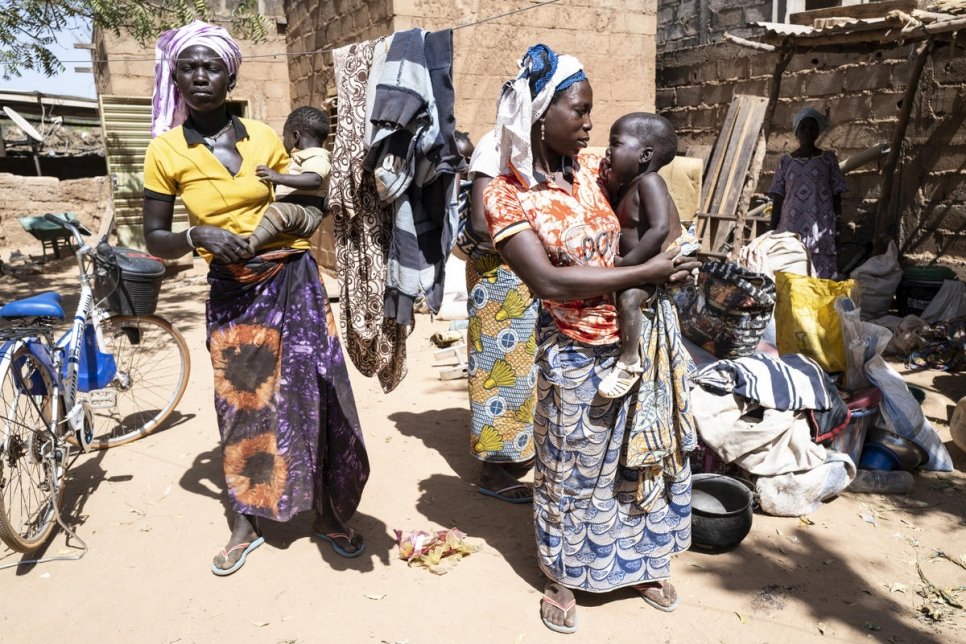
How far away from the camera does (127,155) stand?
392 inches

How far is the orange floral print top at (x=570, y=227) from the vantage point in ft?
7.45

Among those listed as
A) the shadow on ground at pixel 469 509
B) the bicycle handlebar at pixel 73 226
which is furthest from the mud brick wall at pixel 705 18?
→ the bicycle handlebar at pixel 73 226

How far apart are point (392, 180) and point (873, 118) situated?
694cm

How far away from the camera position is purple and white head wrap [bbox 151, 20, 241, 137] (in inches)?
102

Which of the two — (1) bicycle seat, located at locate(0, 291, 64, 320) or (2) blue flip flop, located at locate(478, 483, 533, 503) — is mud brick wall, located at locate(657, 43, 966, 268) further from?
(1) bicycle seat, located at locate(0, 291, 64, 320)

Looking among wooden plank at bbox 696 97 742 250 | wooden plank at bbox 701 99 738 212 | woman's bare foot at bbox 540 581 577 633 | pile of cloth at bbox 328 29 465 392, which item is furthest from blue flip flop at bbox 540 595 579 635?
wooden plank at bbox 701 99 738 212

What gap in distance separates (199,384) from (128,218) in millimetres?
5778

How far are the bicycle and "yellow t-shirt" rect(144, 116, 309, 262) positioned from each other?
120cm

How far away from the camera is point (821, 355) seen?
13.1 feet

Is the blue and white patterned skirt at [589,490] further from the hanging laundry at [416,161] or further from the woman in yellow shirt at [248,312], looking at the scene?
the woman in yellow shirt at [248,312]

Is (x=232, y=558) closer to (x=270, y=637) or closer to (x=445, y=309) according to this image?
(x=270, y=637)

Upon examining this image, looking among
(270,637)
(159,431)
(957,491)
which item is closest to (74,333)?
(159,431)

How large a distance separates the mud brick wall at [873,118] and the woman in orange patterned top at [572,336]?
593 cm

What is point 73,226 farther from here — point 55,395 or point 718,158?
point 718,158
